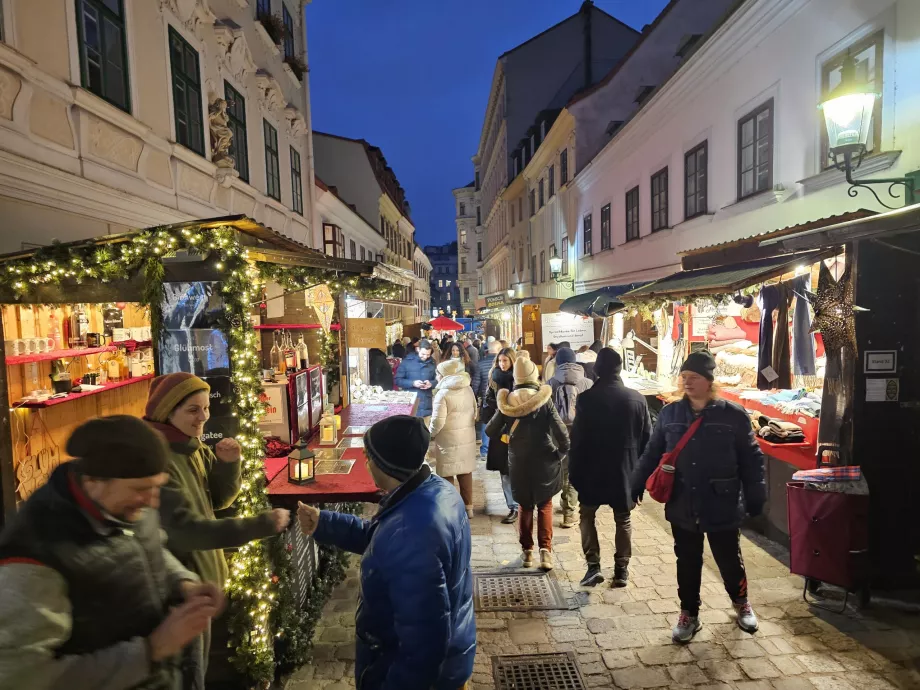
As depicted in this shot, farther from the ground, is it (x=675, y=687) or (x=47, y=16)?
(x=47, y=16)

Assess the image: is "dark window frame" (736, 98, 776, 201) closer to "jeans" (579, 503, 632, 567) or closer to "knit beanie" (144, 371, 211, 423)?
Result: "jeans" (579, 503, 632, 567)

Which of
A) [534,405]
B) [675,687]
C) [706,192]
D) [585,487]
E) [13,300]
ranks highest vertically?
[706,192]

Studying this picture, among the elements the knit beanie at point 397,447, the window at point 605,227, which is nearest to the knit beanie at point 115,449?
the knit beanie at point 397,447

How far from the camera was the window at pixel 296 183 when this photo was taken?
14.1 m

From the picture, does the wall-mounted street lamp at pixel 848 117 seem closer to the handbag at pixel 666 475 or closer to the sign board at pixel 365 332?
the handbag at pixel 666 475

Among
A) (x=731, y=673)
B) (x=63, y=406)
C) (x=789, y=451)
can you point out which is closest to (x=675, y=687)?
(x=731, y=673)

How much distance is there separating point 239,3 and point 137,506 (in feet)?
36.8

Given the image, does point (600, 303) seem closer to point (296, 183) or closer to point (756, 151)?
point (756, 151)

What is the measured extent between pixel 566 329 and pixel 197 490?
12265mm

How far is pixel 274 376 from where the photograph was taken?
5848 mm

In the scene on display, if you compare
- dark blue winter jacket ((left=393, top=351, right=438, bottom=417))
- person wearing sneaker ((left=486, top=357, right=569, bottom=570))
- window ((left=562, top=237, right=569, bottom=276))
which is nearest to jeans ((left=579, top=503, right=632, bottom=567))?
person wearing sneaker ((left=486, top=357, right=569, bottom=570))

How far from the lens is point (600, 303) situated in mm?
11453

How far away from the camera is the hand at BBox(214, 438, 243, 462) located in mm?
3287

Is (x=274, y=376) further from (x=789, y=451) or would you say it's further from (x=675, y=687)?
(x=789, y=451)
